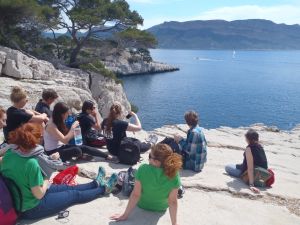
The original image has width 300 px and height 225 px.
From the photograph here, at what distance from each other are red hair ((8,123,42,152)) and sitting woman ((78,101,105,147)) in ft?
11.8

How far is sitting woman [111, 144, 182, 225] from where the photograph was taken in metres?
5.23

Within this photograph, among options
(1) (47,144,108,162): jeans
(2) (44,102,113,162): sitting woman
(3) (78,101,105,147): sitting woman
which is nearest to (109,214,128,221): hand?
(2) (44,102,113,162): sitting woman

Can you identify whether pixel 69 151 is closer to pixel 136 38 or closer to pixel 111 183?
pixel 111 183

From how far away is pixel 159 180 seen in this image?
5434mm

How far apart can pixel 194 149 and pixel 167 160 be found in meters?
2.96

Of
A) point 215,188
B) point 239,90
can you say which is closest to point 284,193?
point 215,188

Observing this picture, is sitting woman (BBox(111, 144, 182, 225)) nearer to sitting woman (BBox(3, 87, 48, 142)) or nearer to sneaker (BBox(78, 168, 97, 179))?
sneaker (BBox(78, 168, 97, 179))

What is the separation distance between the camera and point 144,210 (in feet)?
19.6

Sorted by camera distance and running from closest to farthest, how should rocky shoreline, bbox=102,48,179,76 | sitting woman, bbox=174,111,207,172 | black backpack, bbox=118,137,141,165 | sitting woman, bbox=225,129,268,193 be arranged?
sitting woman, bbox=225,129,268,193
sitting woman, bbox=174,111,207,172
black backpack, bbox=118,137,141,165
rocky shoreline, bbox=102,48,179,76

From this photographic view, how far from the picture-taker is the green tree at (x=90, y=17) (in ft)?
113

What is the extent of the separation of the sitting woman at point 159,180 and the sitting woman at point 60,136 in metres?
2.41

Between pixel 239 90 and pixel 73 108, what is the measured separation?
5721 cm

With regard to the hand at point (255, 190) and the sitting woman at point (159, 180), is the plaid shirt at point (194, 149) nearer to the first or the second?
the hand at point (255, 190)

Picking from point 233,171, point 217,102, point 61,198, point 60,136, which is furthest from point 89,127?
point 217,102
